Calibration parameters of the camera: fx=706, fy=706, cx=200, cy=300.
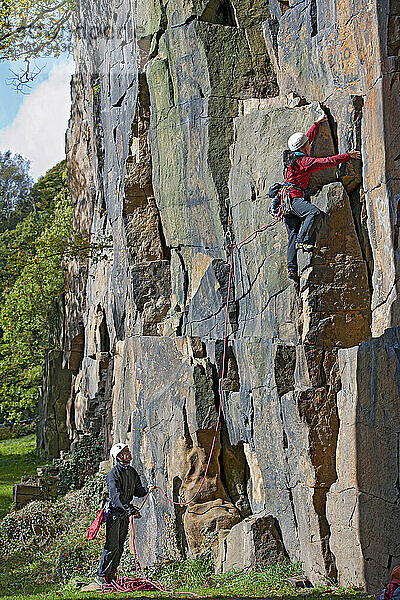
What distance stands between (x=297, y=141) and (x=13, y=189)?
1890 inches

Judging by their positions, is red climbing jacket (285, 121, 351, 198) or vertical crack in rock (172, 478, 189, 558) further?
vertical crack in rock (172, 478, 189, 558)

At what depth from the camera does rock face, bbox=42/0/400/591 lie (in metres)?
8.33

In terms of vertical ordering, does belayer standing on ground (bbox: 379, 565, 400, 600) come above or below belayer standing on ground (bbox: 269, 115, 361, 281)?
below

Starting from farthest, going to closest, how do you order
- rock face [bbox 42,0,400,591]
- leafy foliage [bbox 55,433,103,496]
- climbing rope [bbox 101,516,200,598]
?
leafy foliage [bbox 55,433,103,496], climbing rope [bbox 101,516,200,598], rock face [bbox 42,0,400,591]

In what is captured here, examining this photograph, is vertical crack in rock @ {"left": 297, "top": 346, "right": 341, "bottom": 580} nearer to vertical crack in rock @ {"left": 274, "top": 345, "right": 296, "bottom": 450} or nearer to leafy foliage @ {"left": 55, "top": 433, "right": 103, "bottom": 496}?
vertical crack in rock @ {"left": 274, "top": 345, "right": 296, "bottom": 450}

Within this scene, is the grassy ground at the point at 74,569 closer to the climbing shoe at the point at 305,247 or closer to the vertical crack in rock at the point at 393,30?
the climbing shoe at the point at 305,247

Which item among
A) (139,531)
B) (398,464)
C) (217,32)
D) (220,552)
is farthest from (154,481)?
(217,32)

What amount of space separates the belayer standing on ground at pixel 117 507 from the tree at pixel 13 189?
132 ft

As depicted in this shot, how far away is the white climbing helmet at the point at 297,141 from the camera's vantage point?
370 inches

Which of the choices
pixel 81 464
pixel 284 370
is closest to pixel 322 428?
pixel 284 370

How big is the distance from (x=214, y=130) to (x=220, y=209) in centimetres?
138

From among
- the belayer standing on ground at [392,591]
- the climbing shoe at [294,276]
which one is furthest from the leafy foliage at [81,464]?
the belayer standing on ground at [392,591]

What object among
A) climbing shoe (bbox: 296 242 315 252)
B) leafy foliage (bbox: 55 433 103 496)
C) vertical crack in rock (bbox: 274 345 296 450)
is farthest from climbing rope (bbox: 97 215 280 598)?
leafy foliage (bbox: 55 433 103 496)

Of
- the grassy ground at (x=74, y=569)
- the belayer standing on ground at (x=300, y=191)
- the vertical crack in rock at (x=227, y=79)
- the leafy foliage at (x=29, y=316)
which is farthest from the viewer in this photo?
the leafy foliage at (x=29, y=316)
